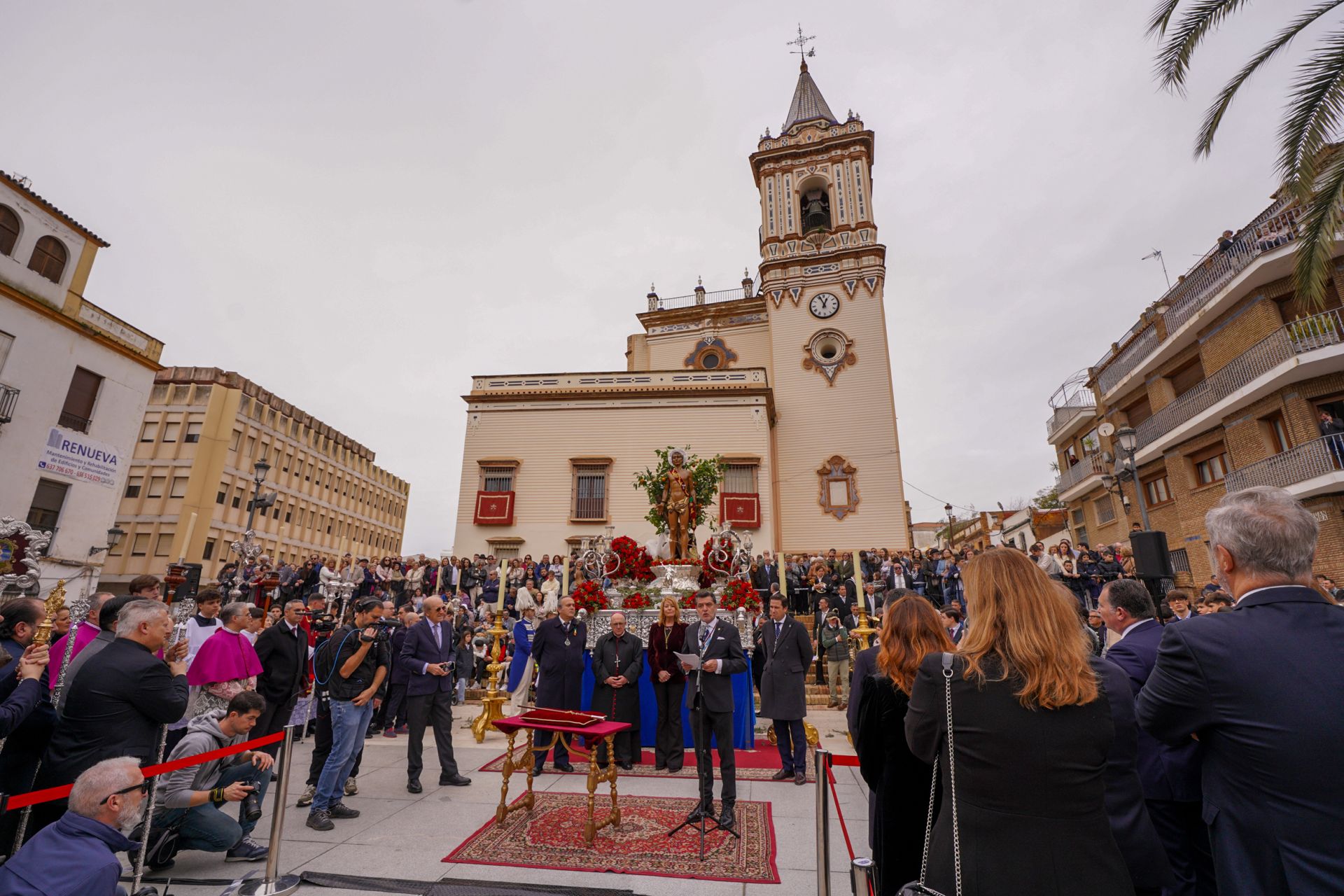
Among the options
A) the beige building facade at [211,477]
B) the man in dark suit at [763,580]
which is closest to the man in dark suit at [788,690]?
the man in dark suit at [763,580]

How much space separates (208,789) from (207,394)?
122 ft

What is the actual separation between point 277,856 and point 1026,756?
475 cm

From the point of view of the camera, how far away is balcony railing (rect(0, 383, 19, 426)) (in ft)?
56.8

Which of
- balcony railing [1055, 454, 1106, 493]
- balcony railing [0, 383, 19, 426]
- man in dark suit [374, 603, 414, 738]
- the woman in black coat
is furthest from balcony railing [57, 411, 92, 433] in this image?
balcony railing [1055, 454, 1106, 493]

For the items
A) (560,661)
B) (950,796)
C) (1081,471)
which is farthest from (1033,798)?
(1081,471)

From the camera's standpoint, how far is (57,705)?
3814 millimetres

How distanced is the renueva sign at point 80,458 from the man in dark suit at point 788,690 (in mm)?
23392

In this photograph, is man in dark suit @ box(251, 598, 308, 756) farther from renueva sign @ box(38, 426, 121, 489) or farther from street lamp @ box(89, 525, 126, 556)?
street lamp @ box(89, 525, 126, 556)

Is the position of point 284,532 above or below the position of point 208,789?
above

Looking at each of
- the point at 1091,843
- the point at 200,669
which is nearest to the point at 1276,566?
the point at 1091,843

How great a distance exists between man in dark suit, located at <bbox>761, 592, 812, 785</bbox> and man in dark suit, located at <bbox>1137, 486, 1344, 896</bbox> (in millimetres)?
4993

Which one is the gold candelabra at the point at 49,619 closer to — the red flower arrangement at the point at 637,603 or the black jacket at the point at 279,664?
the black jacket at the point at 279,664

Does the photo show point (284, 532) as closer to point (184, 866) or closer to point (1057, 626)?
point (184, 866)

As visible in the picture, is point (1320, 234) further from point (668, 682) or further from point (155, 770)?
point (155, 770)
